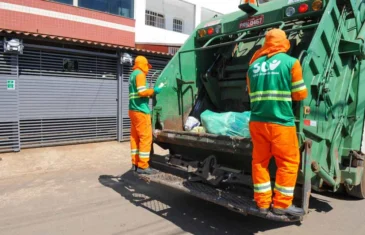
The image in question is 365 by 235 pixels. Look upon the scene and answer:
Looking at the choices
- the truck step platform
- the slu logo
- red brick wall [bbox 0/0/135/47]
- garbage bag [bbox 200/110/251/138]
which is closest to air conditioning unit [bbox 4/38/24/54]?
red brick wall [bbox 0/0/135/47]

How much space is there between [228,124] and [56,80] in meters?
5.28

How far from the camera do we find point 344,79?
11.5 ft

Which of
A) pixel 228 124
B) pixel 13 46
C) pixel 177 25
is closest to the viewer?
pixel 228 124

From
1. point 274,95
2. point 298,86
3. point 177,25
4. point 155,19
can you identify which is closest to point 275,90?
point 274,95

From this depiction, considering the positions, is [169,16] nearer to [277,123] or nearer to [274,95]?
[274,95]

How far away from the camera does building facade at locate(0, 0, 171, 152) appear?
6.78 metres

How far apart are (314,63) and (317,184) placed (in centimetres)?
117

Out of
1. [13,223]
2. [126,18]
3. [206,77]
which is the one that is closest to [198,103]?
[206,77]

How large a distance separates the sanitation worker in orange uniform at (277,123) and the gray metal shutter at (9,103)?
5819 mm

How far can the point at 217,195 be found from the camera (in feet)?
→ 10.6

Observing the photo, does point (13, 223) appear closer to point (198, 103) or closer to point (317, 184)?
point (198, 103)

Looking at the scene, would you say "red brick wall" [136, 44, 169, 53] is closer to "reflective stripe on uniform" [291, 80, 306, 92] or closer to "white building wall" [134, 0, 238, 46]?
"white building wall" [134, 0, 238, 46]

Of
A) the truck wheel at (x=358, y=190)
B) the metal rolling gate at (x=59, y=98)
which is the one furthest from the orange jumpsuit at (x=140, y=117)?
the metal rolling gate at (x=59, y=98)

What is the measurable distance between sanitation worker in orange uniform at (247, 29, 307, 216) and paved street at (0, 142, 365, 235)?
2.42ft
